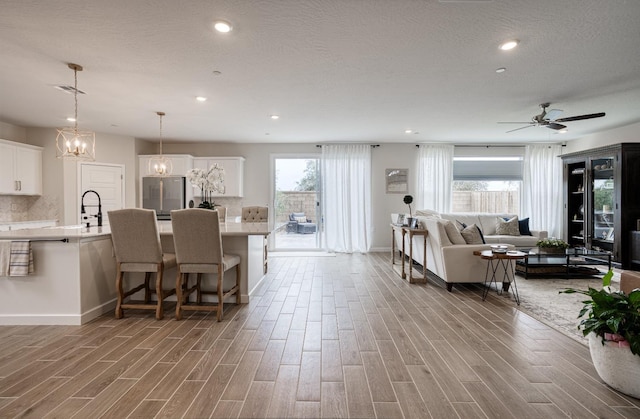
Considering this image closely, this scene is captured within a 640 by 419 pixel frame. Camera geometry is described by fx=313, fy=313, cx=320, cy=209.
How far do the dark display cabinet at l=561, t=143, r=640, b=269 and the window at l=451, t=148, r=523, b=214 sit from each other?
3.35ft

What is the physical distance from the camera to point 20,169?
5.15 metres

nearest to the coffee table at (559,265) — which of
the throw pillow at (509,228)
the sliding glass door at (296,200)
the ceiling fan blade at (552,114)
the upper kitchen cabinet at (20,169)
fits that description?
the throw pillow at (509,228)

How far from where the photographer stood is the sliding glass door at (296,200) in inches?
282

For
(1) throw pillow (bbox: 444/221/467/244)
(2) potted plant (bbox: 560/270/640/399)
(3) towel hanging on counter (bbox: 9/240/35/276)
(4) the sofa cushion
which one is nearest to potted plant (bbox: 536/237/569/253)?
(4) the sofa cushion

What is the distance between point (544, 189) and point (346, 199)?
4.45 meters

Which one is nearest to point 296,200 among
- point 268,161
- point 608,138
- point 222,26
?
point 268,161

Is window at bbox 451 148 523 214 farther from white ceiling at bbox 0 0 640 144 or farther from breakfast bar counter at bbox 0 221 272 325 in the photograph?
breakfast bar counter at bbox 0 221 272 325

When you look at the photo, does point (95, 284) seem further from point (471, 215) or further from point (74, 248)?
point (471, 215)

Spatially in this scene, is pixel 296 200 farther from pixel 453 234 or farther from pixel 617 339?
pixel 617 339

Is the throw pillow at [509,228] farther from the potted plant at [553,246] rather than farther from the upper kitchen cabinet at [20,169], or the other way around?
the upper kitchen cabinet at [20,169]

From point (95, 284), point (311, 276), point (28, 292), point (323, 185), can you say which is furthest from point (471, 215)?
point (28, 292)

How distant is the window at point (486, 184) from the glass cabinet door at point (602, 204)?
5.02 ft

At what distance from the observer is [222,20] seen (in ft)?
7.48

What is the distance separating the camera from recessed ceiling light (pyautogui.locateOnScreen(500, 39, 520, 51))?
2582 millimetres
